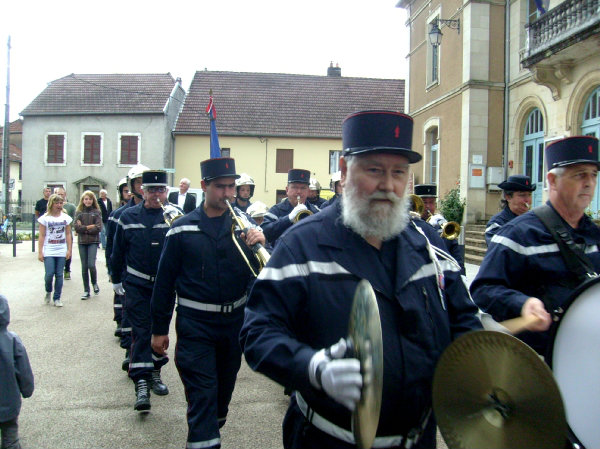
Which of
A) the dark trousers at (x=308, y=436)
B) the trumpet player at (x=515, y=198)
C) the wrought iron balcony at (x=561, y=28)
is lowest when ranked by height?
the dark trousers at (x=308, y=436)

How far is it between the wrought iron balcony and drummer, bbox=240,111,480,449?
444 inches

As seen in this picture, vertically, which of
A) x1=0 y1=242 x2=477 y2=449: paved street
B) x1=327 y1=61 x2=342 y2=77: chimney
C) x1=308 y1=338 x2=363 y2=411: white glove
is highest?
x1=327 y1=61 x2=342 y2=77: chimney

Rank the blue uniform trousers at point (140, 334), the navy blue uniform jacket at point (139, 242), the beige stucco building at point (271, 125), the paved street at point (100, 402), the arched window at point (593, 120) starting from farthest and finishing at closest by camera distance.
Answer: the beige stucco building at point (271, 125) < the arched window at point (593, 120) < the navy blue uniform jacket at point (139, 242) < the blue uniform trousers at point (140, 334) < the paved street at point (100, 402)

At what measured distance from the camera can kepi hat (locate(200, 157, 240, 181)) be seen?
4.61 meters

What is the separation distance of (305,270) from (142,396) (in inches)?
136

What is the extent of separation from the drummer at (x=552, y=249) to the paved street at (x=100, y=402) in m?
2.18

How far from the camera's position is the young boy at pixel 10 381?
12.9ft

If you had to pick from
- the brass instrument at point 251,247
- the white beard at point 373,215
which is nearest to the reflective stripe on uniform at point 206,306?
the brass instrument at point 251,247

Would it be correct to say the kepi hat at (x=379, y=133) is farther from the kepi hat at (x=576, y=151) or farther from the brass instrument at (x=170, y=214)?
the brass instrument at (x=170, y=214)

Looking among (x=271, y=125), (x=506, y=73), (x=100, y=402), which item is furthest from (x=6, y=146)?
(x=100, y=402)

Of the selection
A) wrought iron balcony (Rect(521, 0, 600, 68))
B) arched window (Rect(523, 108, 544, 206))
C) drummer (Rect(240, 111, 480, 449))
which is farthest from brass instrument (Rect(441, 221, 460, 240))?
arched window (Rect(523, 108, 544, 206))

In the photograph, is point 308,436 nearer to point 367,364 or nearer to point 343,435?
point 343,435

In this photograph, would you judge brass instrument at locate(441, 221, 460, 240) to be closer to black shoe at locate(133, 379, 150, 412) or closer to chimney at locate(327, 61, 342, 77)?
black shoe at locate(133, 379, 150, 412)

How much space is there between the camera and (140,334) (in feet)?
17.9
